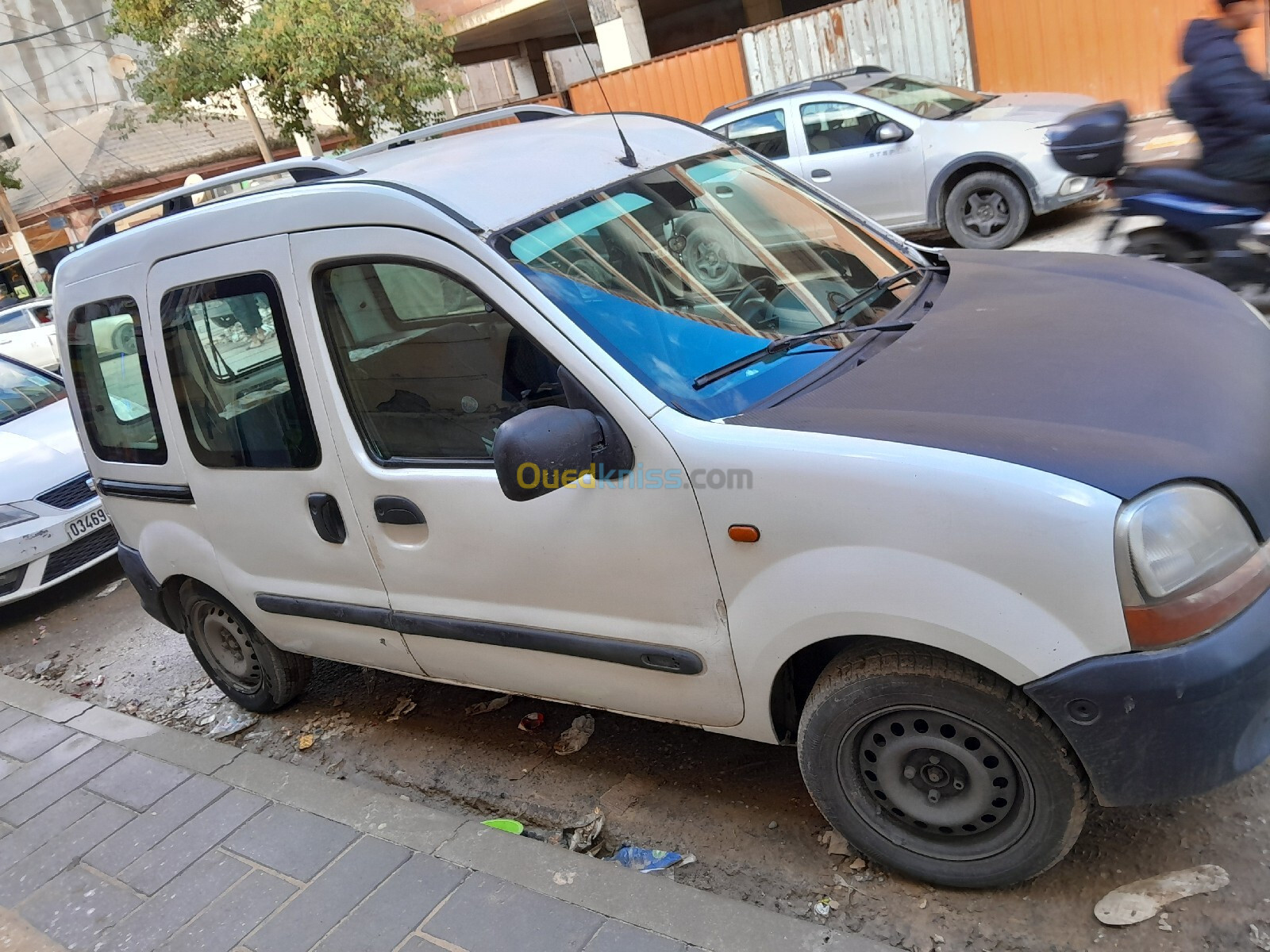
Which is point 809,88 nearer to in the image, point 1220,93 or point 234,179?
point 1220,93

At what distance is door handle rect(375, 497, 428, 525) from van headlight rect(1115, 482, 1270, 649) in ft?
6.12

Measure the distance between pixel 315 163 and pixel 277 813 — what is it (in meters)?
2.13

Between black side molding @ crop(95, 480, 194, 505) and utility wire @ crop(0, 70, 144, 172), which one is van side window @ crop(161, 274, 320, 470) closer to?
black side molding @ crop(95, 480, 194, 505)

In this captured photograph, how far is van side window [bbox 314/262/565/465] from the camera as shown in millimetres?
2727

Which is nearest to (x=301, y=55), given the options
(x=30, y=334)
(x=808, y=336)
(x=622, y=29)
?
(x=622, y=29)

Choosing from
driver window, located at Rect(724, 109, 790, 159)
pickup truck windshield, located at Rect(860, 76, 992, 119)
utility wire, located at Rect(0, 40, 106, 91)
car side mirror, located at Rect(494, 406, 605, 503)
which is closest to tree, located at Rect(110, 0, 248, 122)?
driver window, located at Rect(724, 109, 790, 159)

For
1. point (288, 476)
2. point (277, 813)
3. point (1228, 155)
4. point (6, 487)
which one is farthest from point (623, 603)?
point (6, 487)

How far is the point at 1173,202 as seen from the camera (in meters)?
5.38

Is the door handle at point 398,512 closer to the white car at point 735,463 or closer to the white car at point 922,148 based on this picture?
the white car at point 735,463

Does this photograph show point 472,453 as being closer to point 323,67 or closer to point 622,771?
point 622,771

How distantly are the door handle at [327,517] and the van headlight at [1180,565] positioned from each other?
2245mm

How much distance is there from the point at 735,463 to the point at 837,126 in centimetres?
786

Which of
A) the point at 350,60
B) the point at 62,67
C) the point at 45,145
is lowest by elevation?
the point at 350,60

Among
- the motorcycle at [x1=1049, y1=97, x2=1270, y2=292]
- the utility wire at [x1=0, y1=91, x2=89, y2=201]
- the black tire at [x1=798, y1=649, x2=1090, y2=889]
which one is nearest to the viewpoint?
the black tire at [x1=798, y1=649, x2=1090, y2=889]
